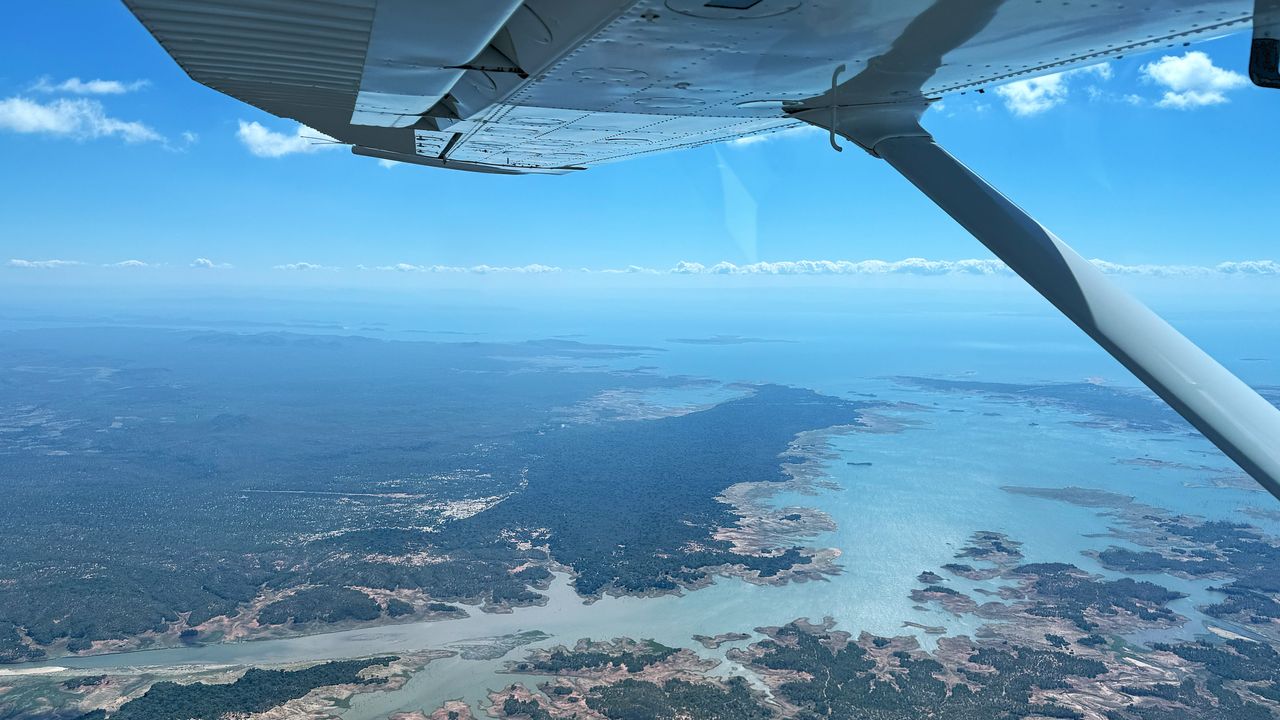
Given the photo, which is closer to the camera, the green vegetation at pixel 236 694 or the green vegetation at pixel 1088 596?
the green vegetation at pixel 236 694

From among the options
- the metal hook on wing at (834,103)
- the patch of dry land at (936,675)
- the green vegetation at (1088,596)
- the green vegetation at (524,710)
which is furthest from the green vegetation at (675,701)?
the metal hook on wing at (834,103)

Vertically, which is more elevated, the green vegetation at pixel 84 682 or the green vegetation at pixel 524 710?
the green vegetation at pixel 524 710

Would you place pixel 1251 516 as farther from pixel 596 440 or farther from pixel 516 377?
pixel 516 377

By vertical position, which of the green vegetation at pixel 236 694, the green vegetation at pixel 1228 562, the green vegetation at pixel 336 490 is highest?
the green vegetation at pixel 1228 562

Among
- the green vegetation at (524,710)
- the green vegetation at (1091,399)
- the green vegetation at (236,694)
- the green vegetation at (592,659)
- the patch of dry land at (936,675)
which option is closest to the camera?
the green vegetation at (236,694)

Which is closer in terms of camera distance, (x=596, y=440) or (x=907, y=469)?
(x=907, y=469)

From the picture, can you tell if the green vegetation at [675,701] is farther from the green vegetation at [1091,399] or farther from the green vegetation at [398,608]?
the green vegetation at [1091,399]

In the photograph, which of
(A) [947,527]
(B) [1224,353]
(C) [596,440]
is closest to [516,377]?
→ (C) [596,440]
